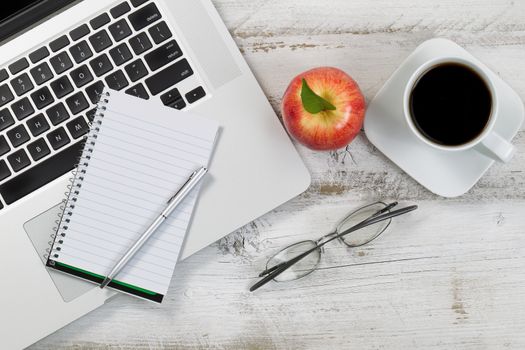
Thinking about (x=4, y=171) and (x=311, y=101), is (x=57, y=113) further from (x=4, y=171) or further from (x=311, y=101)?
(x=311, y=101)

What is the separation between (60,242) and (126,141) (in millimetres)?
149

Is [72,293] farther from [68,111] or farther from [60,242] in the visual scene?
[68,111]

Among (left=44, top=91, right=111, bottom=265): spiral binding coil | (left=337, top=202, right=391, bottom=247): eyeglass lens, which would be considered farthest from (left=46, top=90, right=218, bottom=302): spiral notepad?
(left=337, top=202, right=391, bottom=247): eyeglass lens

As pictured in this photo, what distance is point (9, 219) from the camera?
2.17 ft

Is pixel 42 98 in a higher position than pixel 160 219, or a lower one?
higher

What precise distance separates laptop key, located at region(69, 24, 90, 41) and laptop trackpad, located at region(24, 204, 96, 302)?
0.21 m

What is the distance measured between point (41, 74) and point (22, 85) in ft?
0.09

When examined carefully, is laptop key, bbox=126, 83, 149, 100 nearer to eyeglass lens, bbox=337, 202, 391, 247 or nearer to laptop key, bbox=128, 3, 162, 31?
laptop key, bbox=128, 3, 162, 31

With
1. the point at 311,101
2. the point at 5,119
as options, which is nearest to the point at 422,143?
the point at 311,101

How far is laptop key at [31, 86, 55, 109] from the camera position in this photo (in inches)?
25.3

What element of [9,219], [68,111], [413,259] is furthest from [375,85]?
[9,219]

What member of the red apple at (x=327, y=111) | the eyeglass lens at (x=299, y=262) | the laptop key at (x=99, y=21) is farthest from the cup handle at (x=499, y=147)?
the laptop key at (x=99, y=21)

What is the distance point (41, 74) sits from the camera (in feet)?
2.11

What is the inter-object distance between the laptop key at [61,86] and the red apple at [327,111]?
0.86 ft
